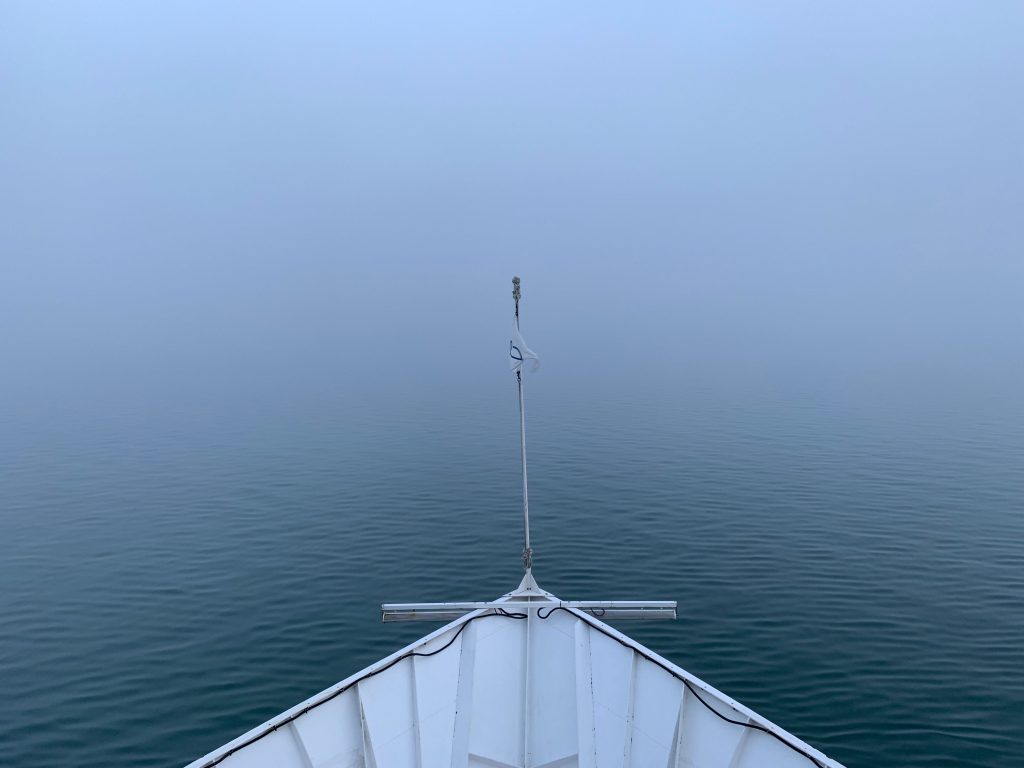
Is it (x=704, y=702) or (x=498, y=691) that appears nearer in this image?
(x=704, y=702)

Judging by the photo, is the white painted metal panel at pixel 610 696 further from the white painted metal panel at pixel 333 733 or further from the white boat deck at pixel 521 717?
the white painted metal panel at pixel 333 733

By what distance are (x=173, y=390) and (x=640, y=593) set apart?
294ft

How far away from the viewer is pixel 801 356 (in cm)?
13688

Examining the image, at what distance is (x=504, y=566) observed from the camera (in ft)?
91.9

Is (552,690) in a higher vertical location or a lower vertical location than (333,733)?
higher

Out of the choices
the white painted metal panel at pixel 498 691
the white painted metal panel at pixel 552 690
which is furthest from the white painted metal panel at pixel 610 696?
the white painted metal panel at pixel 498 691

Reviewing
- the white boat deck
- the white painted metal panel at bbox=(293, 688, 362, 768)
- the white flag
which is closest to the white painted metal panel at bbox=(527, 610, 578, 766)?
the white boat deck

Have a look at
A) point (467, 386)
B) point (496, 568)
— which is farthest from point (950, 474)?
point (467, 386)

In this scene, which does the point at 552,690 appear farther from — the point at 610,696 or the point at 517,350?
the point at 517,350

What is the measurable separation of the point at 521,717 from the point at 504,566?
1550cm

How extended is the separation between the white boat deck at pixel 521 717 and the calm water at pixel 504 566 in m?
6.91

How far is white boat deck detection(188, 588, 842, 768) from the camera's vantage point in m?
10.3

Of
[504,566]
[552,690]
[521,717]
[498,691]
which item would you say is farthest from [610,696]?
[504,566]

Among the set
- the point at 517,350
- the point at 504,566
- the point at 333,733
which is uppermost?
the point at 517,350
